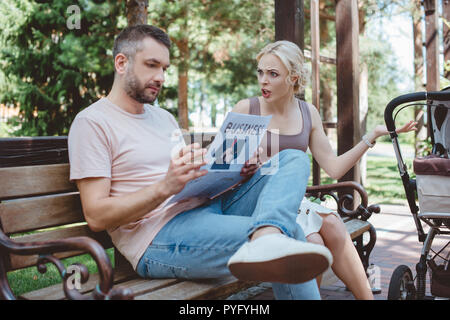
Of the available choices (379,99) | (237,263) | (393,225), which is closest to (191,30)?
(393,225)

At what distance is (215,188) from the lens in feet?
7.62

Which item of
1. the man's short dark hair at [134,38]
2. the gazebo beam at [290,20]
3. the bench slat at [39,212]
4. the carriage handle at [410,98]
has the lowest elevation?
the bench slat at [39,212]

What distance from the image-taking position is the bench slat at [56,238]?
213 cm

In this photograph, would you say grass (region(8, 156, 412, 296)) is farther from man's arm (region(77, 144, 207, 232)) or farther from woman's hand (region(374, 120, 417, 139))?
woman's hand (region(374, 120, 417, 139))

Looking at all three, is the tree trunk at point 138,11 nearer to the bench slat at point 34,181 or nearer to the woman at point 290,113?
the woman at point 290,113

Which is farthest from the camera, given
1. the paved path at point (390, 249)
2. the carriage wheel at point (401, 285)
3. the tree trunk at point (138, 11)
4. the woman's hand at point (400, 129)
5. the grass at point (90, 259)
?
the tree trunk at point (138, 11)

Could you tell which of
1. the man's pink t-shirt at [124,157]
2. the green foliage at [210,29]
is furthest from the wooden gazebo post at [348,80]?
the green foliage at [210,29]

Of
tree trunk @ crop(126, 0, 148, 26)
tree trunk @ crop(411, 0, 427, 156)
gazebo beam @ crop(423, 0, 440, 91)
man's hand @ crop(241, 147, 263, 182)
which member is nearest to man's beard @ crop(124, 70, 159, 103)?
man's hand @ crop(241, 147, 263, 182)

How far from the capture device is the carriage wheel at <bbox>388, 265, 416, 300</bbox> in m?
2.56

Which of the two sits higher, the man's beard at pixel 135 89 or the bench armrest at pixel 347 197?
the man's beard at pixel 135 89

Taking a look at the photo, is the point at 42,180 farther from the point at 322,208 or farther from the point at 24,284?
the point at 24,284

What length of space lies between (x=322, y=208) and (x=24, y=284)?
2582 millimetres

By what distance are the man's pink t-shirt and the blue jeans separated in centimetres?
6

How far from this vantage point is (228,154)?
226 cm
